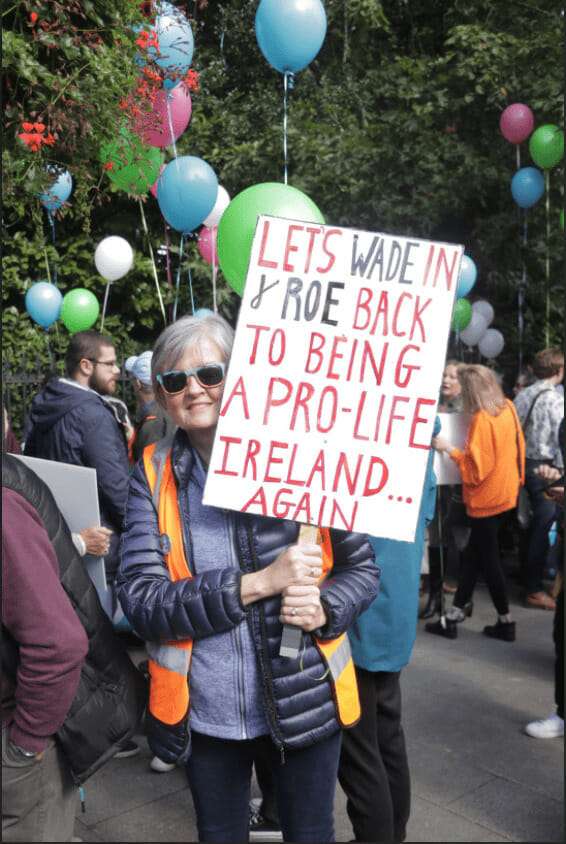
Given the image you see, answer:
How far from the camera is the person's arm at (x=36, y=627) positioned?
185 centimetres

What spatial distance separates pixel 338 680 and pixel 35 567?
75cm

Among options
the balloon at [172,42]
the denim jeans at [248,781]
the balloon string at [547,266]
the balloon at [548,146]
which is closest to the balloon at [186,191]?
the balloon at [172,42]

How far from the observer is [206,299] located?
1067 cm

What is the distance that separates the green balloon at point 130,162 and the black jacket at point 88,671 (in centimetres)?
257

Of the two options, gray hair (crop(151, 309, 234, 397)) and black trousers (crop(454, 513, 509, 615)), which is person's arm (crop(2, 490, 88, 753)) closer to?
gray hair (crop(151, 309, 234, 397))

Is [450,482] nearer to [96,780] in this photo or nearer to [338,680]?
[96,780]

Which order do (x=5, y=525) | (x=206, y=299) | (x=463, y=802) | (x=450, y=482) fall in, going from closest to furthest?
(x=5, y=525) → (x=463, y=802) → (x=450, y=482) → (x=206, y=299)

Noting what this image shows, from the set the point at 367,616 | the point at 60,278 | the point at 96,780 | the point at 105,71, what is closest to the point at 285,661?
the point at 367,616

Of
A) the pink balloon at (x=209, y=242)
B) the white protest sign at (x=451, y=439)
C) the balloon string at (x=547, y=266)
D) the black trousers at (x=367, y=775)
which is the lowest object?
the black trousers at (x=367, y=775)

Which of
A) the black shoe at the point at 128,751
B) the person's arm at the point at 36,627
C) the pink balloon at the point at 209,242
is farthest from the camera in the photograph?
the pink balloon at the point at 209,242

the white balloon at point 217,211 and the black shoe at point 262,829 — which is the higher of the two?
the white balloon at point 217,211

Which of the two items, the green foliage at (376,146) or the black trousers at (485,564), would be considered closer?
the black trousers at (485,564)

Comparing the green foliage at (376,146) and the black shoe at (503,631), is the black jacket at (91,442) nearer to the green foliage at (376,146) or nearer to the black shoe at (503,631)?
the black shoe at (503,631)

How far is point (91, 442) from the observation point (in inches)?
159
